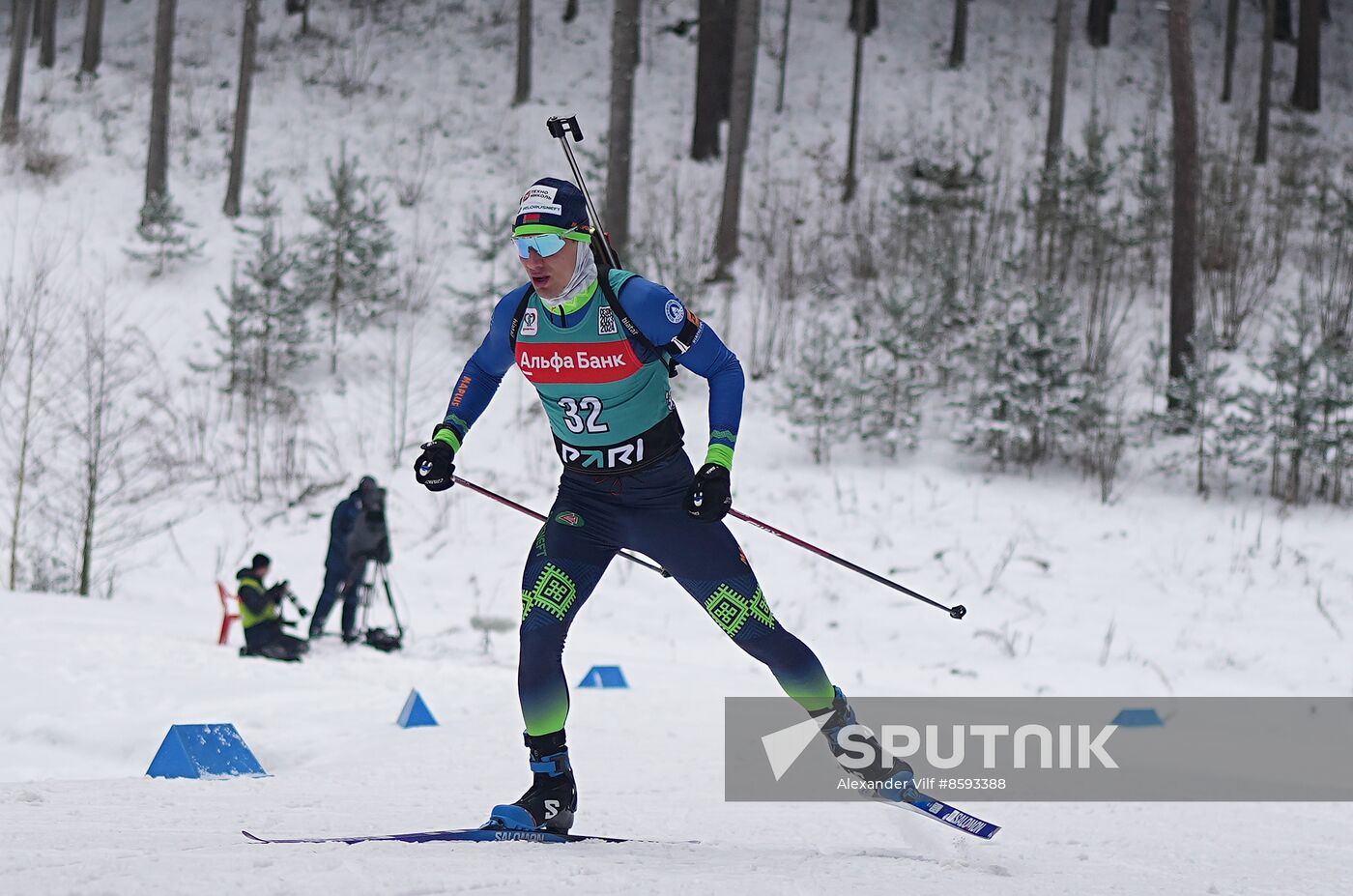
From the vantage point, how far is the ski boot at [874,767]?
13.2ft

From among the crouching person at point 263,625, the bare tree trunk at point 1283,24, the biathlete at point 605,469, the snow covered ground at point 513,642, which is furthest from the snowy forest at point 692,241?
the biathlete at point 605,469

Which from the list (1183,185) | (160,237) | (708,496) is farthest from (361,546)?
(1183,185)

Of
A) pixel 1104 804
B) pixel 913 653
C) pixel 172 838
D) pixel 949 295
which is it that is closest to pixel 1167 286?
pixel 949 295

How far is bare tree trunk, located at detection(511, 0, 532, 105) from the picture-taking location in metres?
24.1

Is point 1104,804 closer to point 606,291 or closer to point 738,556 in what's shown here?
point 738,556

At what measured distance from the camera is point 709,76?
22.3 metres

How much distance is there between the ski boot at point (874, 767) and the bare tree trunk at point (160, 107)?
1747 centimetres

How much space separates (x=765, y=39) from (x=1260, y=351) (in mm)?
17190

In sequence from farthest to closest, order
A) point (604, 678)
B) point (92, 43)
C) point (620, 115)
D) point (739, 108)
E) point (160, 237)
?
point (92, 43)
point (739, 108)
point (160, 237)
point (620, 115)
point (604, 678)

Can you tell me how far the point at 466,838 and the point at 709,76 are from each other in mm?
20519

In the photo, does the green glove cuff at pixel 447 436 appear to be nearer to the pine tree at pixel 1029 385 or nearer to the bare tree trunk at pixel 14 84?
the pine tree at pixel 1029 385

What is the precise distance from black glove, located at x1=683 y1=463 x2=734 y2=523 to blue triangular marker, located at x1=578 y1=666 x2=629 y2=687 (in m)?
4.56

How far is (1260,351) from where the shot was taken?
15.0 meters

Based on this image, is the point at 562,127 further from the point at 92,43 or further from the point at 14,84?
the point at 92,43
